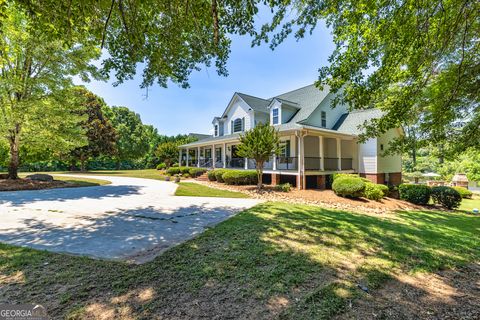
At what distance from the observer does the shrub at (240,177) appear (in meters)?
15.2

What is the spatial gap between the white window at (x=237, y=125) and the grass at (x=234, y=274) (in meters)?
16.4

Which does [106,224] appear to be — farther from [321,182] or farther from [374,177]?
[374,177]

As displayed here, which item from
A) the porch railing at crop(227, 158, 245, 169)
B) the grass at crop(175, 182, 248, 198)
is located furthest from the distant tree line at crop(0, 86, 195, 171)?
the grass at crop(175, 182, 248, 198)

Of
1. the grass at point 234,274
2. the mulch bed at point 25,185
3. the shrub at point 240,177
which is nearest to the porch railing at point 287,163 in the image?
the shrub at point 240,177

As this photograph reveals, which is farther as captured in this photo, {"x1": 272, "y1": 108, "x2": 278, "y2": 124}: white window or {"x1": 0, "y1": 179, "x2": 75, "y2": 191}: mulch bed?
{"x1": 272, "y1": 108, "x2": 278, "y2": 124}: white window

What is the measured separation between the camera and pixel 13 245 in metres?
4.21

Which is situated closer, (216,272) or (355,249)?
(216,272)

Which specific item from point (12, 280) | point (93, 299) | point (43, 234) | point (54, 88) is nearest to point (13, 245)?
point (43, 234)

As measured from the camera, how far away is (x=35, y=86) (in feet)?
41.9

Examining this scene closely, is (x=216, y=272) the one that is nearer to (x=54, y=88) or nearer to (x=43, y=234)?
(x=43, y=234)

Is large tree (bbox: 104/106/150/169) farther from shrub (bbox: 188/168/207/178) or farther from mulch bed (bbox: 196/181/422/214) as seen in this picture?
mulch bed (bbox: 196/181/422/214)

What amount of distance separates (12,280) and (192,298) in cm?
248

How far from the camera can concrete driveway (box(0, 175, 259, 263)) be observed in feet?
13.8

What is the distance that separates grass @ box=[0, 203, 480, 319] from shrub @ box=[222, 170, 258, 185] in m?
10.1
